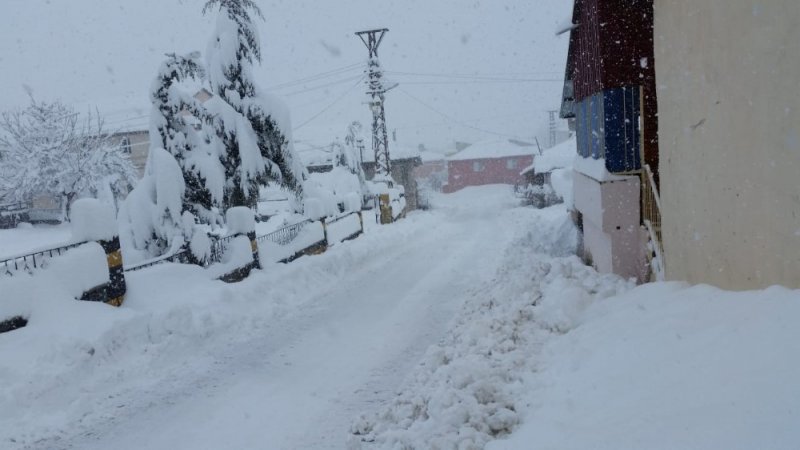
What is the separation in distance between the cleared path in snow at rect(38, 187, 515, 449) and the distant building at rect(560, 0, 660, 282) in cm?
296

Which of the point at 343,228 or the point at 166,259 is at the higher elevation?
the point at 166,259

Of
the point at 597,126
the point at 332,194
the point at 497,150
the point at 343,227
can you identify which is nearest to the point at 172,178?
the point at 597,126

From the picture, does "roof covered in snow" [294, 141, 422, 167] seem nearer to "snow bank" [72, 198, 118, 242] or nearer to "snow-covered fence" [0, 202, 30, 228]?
"snow-covered fence" [0, 202, 30, 228]

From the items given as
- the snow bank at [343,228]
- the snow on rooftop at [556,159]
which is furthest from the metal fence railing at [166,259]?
the snow on rooftop at [556,159]

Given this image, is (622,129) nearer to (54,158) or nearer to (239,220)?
(239,220)

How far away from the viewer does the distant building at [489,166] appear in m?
67.1

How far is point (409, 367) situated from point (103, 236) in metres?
5.88

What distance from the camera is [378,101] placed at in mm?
31516

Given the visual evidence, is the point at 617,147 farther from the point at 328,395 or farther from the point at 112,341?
the point at 112,341

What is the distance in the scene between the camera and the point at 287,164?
14938 millimetres

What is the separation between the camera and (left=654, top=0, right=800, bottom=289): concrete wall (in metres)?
3.91

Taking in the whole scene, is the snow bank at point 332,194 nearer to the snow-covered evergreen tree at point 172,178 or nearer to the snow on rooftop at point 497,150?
the snow-covered evergreen tree at point 172,178

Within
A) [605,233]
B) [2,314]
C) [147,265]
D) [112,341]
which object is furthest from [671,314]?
[147,265]

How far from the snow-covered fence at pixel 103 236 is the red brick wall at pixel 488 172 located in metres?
60.4
